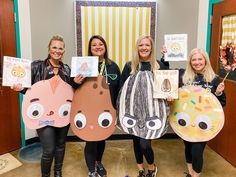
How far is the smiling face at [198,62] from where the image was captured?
2.13 meters

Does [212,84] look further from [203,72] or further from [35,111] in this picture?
[35,111]

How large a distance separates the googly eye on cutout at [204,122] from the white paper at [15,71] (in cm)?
151

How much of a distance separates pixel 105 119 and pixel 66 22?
5.07 feet

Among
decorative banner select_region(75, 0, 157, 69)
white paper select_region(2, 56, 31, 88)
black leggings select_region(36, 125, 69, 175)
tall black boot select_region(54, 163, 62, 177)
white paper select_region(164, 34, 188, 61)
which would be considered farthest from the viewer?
decorative banner select_region(75, 0, 157, 69)

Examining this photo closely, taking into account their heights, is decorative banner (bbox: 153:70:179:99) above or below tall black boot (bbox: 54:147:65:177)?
above

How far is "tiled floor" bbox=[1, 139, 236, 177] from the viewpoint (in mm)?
2520

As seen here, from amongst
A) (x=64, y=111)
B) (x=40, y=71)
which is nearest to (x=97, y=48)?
(x=40, y=71)

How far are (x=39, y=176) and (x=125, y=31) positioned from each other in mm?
2016

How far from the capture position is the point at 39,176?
245cm

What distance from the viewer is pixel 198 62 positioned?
2.13 meters

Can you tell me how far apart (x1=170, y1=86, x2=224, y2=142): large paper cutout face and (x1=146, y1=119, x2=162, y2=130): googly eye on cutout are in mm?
183

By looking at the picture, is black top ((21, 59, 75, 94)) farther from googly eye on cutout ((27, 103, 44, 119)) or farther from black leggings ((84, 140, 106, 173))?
black leggings ((84, 140, 106, 173))

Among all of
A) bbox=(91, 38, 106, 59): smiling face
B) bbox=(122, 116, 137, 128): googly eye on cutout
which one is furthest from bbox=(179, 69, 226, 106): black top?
bbox=(91, 38, 106, 59): smiling face

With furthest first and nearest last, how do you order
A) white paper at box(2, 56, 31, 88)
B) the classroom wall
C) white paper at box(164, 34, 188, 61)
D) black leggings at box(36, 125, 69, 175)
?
the classroom wall
white paper at box(164, 34, 188, 61)
black leggings at box(36, 125, 69, 175)
white paper at box(2, 56, 31, 88)
